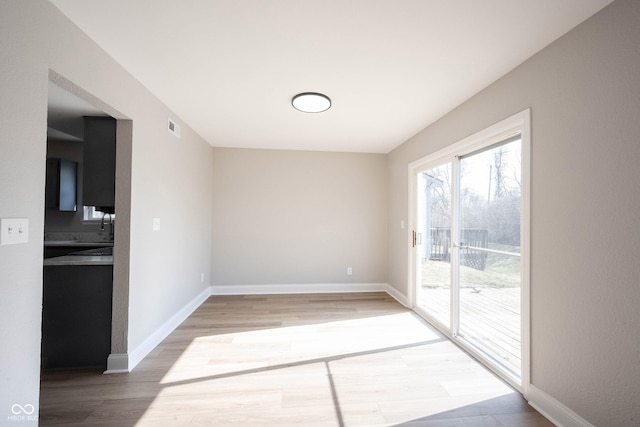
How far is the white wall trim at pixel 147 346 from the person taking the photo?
2393mm

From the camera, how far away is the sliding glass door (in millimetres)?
2326

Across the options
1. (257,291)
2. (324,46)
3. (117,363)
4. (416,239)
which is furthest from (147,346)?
(416,239)

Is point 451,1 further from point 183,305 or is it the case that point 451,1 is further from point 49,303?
point 183,305

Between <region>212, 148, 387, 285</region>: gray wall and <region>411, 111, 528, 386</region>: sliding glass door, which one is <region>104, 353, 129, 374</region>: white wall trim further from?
<region>411, 111, 528, 386</region>: sliding glass door

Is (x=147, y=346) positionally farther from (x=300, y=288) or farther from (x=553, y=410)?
(x=553, y=410)

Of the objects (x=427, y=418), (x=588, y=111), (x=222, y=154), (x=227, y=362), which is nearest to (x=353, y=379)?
(x=427, y=418)

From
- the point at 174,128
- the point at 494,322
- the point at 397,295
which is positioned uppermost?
the point at 174,128

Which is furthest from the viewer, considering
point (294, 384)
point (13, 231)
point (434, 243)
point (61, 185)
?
point (61, 185)

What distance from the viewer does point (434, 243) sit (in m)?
3.65

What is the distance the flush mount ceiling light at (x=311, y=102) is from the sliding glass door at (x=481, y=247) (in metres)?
1.45

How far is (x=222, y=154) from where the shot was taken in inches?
188

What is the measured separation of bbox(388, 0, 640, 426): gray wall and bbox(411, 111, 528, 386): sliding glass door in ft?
0.65

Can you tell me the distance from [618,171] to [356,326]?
2.71 metres

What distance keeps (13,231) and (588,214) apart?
3.01 m
